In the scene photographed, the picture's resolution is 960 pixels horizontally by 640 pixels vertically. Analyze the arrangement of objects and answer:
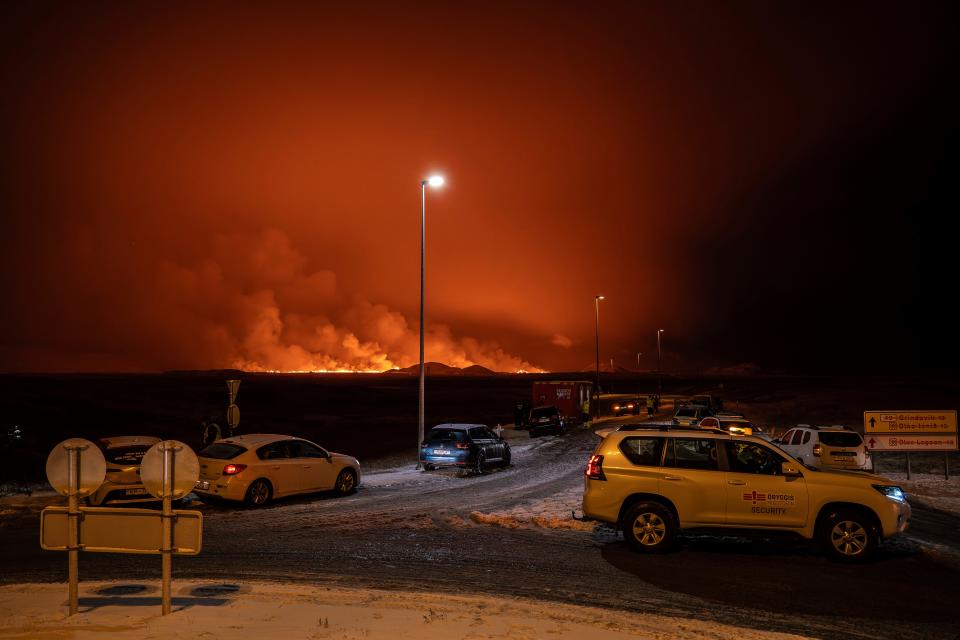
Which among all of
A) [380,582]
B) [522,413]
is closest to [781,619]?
[380,582]

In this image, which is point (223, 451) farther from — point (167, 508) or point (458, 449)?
point (167, 508)

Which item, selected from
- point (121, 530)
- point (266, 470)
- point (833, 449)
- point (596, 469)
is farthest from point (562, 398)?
point (121, 530)

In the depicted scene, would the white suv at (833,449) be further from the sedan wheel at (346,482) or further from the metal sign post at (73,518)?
the metal sign post at (73,518)

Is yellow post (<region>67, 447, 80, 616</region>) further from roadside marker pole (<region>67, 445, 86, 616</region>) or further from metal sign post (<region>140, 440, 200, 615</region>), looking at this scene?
metal sign post (<region>140, 440, 200, 615</region>)

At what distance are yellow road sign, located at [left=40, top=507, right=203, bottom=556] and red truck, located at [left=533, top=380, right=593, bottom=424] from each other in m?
39.7

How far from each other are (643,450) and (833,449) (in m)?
11.6

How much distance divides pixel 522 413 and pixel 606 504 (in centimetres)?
3079

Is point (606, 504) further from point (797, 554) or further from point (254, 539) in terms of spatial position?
point (254, 539)

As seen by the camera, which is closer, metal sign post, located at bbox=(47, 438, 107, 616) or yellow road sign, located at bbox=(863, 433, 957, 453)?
metal sign post, located at bbox=(47, 438, 107, 616)

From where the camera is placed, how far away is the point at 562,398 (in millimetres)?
46156

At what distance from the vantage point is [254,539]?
11.0m

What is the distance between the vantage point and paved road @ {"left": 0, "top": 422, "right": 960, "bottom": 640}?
7.58m

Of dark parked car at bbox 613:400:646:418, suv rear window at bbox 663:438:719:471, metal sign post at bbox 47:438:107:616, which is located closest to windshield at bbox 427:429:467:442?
suv rear window at bbox 663:438:719:471

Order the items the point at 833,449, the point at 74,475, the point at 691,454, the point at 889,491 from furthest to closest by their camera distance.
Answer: the point at 833,449 → the point at 691,454 → the point at 889,491 → the point at 74,475
